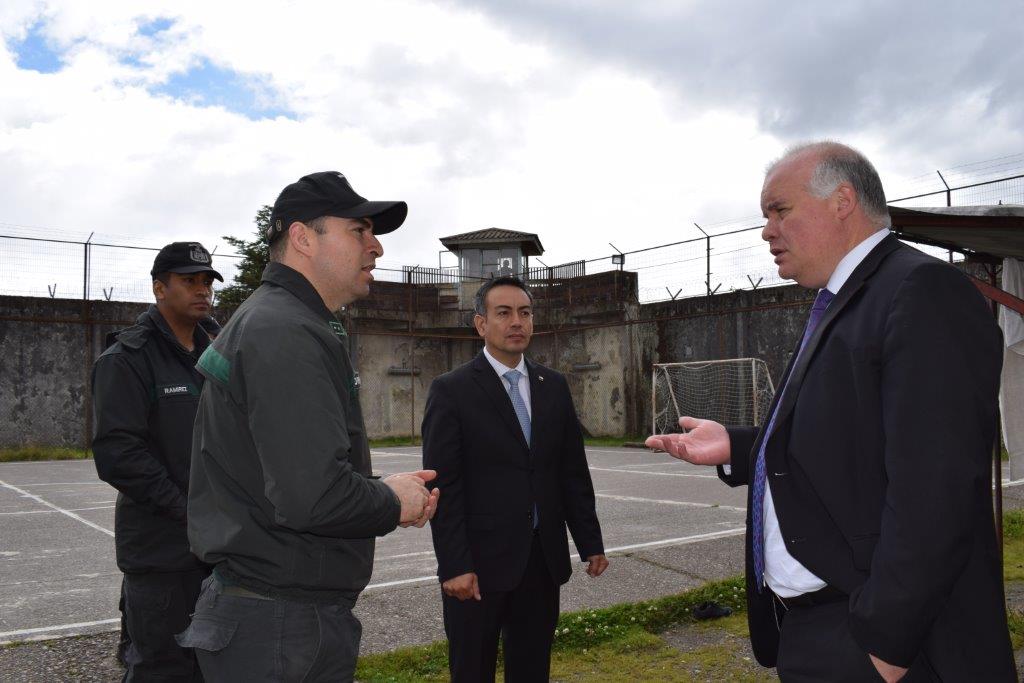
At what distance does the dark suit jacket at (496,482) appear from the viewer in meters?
3.16

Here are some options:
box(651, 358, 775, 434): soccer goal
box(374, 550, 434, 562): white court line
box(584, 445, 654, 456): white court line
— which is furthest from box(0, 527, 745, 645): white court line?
box(651, 358, 775, 434): soccer goal

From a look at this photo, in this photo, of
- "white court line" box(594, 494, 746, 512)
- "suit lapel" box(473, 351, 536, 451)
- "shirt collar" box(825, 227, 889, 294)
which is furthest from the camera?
"white court line" box(594, 494, 746, 512)

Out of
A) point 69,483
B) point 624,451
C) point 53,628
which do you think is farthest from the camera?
point 624,451

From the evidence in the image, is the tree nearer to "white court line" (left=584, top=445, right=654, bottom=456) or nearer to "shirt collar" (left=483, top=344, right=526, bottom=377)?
"white court line" (left=584, top=445, right=654, bottom=456)

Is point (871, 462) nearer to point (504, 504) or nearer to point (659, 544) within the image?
point (504, 504)

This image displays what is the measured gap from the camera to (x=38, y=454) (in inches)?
703

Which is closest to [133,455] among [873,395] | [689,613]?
[873,395]

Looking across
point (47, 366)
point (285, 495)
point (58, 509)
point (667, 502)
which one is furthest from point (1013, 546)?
point (47, 366)

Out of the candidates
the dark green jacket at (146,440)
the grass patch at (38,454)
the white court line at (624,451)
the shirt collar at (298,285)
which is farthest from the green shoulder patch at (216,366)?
the grass patch at (38,454)

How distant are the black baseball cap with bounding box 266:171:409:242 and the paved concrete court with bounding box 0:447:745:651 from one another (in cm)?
279

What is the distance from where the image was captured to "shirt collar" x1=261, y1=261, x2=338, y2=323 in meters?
2.11

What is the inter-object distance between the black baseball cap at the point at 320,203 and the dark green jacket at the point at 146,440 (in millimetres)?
1302

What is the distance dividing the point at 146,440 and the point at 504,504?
1.47 meters

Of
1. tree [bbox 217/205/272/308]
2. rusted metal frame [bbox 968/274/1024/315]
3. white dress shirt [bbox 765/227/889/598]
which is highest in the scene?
tree [bbox 217/205/272/308]
